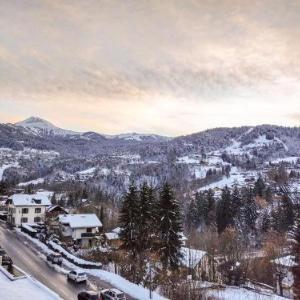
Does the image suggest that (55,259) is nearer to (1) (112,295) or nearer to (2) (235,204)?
(1) (112,295)

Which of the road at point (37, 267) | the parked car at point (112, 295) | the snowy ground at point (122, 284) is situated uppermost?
the parked car at point (112, 295)

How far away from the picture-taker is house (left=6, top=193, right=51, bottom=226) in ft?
256

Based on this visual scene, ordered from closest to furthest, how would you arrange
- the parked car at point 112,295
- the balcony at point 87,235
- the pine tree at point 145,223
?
1. the parked car at point 112,295
2. the pine tree at point 145,223
3. the balcony at point 87,235

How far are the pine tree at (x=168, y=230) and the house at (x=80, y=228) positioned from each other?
31.1 meters

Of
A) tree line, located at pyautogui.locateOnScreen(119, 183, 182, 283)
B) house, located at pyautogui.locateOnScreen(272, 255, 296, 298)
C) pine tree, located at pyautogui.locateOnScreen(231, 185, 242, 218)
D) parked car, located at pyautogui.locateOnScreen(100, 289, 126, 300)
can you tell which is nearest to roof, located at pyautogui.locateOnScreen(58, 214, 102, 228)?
tree line, located at pyautogui.locateOnScreen(119, 183, 182, 283)

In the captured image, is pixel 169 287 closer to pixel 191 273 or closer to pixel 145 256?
pixel 145 256

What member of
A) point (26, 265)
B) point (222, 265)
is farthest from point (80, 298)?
point (222, 265)

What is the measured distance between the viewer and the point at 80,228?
2876 inches

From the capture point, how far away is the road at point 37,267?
3728cm

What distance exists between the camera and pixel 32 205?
80.0 meters

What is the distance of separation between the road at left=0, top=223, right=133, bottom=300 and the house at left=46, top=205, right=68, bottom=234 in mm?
9428

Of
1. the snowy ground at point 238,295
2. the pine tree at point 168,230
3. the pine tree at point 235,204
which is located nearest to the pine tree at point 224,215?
the pine tree at point 235,204

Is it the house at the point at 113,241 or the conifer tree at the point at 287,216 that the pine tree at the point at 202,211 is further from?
the house at the point at 113,241

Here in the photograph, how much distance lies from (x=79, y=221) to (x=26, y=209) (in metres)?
13.9
